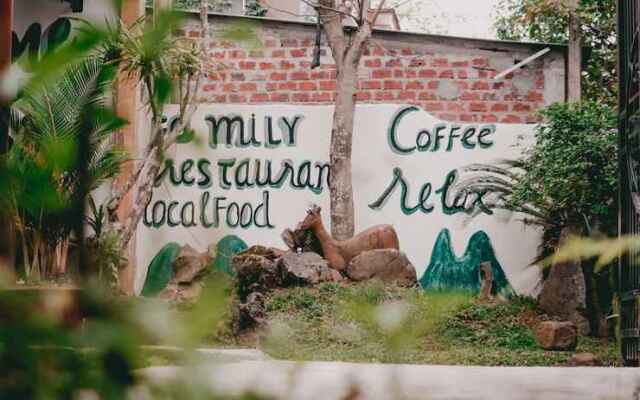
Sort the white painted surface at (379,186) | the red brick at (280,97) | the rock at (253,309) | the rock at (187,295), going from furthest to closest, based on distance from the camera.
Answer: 1. the red brick at (280,97)
2. the white painted surface at (379,186)
3. the rock at (253,309)
4. the rock at (187,295)

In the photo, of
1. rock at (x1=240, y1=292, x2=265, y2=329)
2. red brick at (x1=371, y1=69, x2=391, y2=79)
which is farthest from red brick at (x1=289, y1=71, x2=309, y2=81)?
rock at (x1=240, y1=292, x2=265, y2=329)

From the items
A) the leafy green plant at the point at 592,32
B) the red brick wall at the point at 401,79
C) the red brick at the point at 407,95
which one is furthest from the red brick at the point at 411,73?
the leafy green plant at the point at 592,32

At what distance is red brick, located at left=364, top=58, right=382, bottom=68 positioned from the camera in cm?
870

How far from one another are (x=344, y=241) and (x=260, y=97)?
1769mm

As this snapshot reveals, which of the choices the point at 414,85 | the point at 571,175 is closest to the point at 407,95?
the point at 414,85

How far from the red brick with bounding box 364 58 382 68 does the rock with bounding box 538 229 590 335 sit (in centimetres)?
239

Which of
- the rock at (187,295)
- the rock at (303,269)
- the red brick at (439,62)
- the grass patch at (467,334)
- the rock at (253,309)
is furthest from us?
the red brick at (439,62)

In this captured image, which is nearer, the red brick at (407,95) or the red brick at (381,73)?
the red brick at (407,95)

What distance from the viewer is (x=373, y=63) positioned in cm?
872

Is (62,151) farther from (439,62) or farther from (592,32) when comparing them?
(592,32)

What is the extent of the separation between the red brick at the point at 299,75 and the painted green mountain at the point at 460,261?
6.11 feet

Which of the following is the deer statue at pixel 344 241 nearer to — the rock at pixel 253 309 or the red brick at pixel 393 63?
the rock at pixel 253 309

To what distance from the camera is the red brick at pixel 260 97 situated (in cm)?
876

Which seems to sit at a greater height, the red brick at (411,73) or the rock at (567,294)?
the red brick at (411,73)
